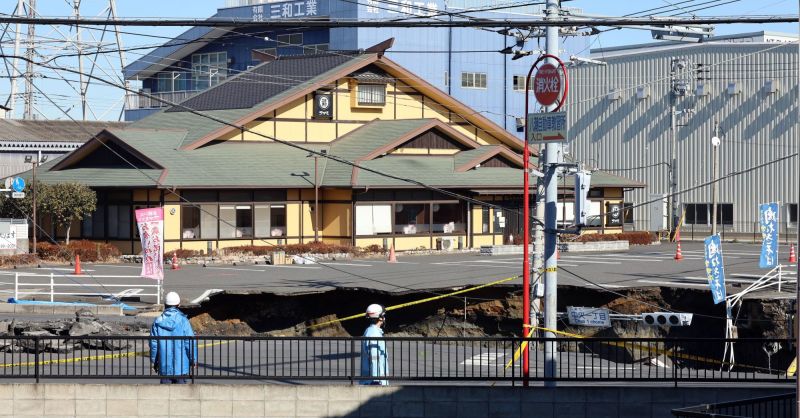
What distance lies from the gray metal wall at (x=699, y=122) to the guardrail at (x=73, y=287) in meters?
34.9

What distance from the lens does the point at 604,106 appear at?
208ft

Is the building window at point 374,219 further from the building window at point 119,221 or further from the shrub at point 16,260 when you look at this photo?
Result: the shrub at point 16,260

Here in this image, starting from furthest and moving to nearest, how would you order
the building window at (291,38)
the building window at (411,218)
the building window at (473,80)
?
the building window at (473,80) → the building window at (291,38) → the building window at (411,218)

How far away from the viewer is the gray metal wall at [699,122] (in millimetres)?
55031

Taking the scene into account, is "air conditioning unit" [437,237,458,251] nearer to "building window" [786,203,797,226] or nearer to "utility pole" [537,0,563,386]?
"building window" [786,203,797,226]

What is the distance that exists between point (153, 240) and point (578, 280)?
11.8 m

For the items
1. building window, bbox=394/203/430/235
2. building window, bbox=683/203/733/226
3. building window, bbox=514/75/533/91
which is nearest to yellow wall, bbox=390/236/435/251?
building window, bbox=394/203/430/235

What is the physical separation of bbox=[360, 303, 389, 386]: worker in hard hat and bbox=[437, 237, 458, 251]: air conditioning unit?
30.0m

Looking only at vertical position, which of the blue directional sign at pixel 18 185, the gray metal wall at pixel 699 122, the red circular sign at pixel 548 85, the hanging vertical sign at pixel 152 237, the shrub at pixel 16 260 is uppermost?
the gray metal wall at pixel 699 122

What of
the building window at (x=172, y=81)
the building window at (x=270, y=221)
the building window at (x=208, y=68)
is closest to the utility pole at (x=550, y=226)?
the building window at (x=270, y=221)

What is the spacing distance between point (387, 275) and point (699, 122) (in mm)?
31864

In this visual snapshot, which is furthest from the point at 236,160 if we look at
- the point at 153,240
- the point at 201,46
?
the point at 201,46

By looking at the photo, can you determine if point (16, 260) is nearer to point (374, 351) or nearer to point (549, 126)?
point (374, 351)

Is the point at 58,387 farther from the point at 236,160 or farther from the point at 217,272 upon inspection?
the point at 236,160
